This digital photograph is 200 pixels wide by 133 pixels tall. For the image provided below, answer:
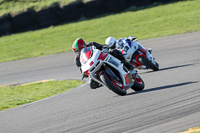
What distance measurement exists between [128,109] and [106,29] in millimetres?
15533

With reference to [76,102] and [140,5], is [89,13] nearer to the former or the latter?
[140,5]

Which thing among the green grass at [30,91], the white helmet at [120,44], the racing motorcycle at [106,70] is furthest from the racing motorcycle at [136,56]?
the racing motorcycle at [106,70]

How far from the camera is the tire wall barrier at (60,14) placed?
897 inches

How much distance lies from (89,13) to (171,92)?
16389mm

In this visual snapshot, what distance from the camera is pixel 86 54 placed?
795 cm

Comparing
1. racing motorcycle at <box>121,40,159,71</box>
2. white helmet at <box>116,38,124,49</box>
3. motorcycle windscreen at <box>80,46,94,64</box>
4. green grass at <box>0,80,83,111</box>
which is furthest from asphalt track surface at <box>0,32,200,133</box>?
white helmet at <box>116,38,124,49</box>

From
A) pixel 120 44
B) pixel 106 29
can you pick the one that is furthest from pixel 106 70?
pixel 106 29

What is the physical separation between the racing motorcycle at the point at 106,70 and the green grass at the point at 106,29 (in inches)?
417

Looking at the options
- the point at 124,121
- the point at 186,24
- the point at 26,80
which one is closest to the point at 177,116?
the point at 124,121

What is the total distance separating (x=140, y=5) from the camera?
23109mm

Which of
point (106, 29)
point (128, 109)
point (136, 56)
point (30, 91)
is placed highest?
point (128, 109)

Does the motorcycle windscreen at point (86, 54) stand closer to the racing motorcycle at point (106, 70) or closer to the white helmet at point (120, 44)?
the racing motorcycle at point (106, 70)

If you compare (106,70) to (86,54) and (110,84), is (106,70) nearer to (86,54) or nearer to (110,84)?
(110,84)

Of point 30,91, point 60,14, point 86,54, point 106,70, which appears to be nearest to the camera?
point 106,70
